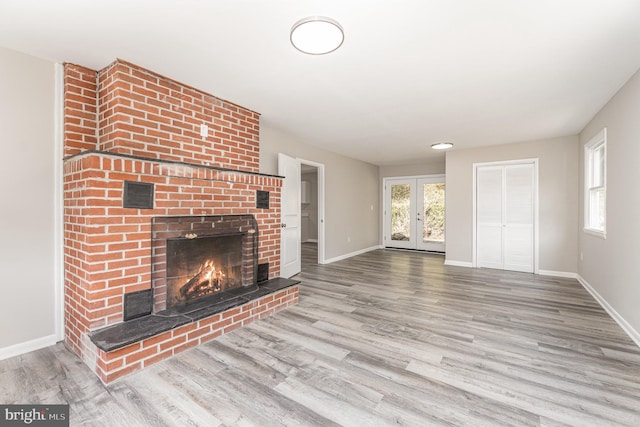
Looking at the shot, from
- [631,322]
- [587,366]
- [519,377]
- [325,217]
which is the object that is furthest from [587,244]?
[325,217]

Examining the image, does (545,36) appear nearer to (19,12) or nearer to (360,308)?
(360,308)

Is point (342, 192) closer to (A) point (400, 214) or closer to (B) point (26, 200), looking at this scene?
(A) point (400, 214)

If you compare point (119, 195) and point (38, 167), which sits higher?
point (38, 167)

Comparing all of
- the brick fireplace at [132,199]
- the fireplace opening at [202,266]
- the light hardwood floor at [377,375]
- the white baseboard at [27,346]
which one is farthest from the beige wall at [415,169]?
the white baseboard at [27,346]

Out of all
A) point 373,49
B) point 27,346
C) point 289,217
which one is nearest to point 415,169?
point 289,217

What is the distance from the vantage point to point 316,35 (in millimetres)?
1865

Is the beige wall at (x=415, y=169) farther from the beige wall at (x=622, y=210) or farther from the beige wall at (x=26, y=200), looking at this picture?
the beige wall at (x=26, y=200)

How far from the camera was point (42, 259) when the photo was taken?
233 centimetres

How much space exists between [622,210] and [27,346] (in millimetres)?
5423

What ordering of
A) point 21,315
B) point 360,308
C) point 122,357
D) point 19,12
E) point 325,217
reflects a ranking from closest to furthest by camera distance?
1. point 19,12
2. point 122,357
3. point 21,315
4. point 360,308
5. point 325,217

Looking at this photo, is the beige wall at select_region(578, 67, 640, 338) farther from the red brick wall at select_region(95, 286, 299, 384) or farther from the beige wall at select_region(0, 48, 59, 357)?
the beige wall at select_region(0, 48, 59, 357)

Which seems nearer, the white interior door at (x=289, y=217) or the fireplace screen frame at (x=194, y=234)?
the fireplace screen frame at (x=194, y=234)

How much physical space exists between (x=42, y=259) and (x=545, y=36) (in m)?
4.17

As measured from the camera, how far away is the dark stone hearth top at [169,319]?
194cm
